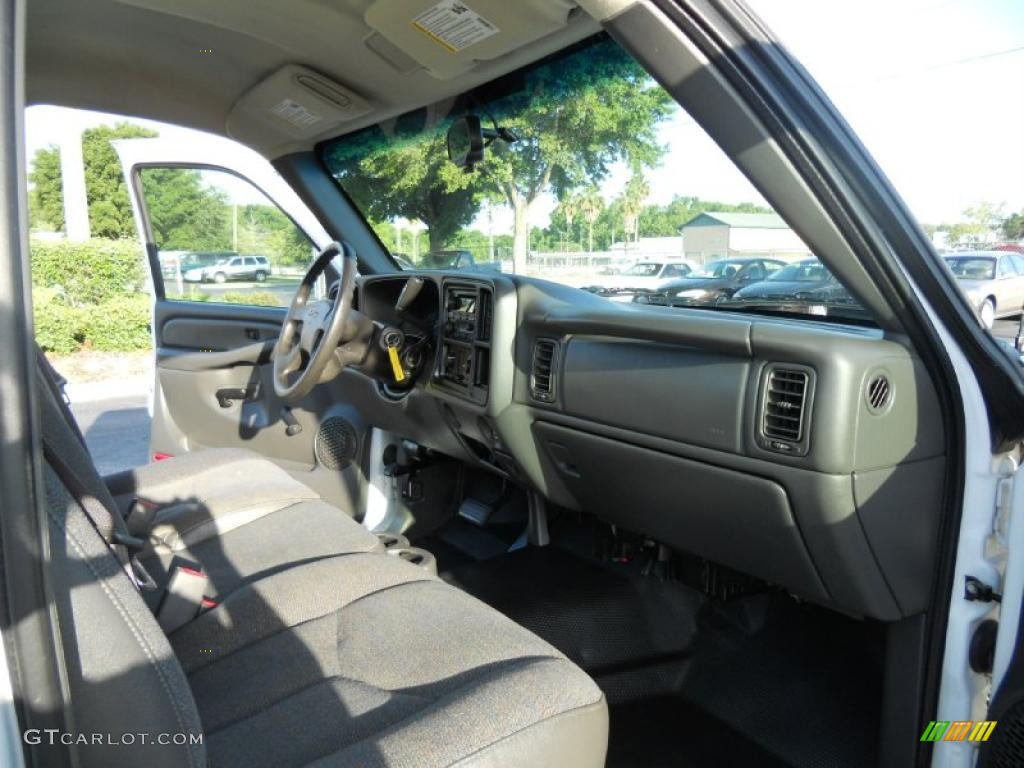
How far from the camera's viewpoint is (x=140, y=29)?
7.88ft

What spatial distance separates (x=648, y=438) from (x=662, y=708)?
2.92ft

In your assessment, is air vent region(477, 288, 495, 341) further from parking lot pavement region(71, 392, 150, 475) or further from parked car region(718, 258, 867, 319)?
parking lot pavement region(71, 392, 150, 475)

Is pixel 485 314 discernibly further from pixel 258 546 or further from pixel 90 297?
pixel 90 297

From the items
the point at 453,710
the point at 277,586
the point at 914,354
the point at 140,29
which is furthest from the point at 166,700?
the point at 140,29

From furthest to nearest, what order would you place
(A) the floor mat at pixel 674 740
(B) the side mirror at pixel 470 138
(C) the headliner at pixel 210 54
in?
1. (B) the side mirror at pixel 470 138
2. (C) the headliner at pixel 210 54
3. (A) the floor mat at pixel 674 740

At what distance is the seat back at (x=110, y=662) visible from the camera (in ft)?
2.86

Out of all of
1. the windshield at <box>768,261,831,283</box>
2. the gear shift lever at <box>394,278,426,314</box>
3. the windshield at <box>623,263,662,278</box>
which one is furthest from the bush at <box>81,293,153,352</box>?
the windshield at <box>768,261,831,283</box>

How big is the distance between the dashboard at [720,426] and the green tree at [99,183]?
1.20 metres

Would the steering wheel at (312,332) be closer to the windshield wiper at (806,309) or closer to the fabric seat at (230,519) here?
the fabric seat at (230,519)

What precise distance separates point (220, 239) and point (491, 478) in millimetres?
1765

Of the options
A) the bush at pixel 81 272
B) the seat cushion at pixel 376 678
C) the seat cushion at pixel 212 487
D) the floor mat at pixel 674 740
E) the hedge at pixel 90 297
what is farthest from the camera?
the bush at pixel 81 272

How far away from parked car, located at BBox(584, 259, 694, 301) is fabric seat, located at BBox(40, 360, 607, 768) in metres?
1.00

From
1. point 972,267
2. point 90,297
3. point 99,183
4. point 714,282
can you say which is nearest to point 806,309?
point 714,282

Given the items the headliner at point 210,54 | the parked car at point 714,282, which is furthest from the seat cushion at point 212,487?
the headliner at point 210,54
